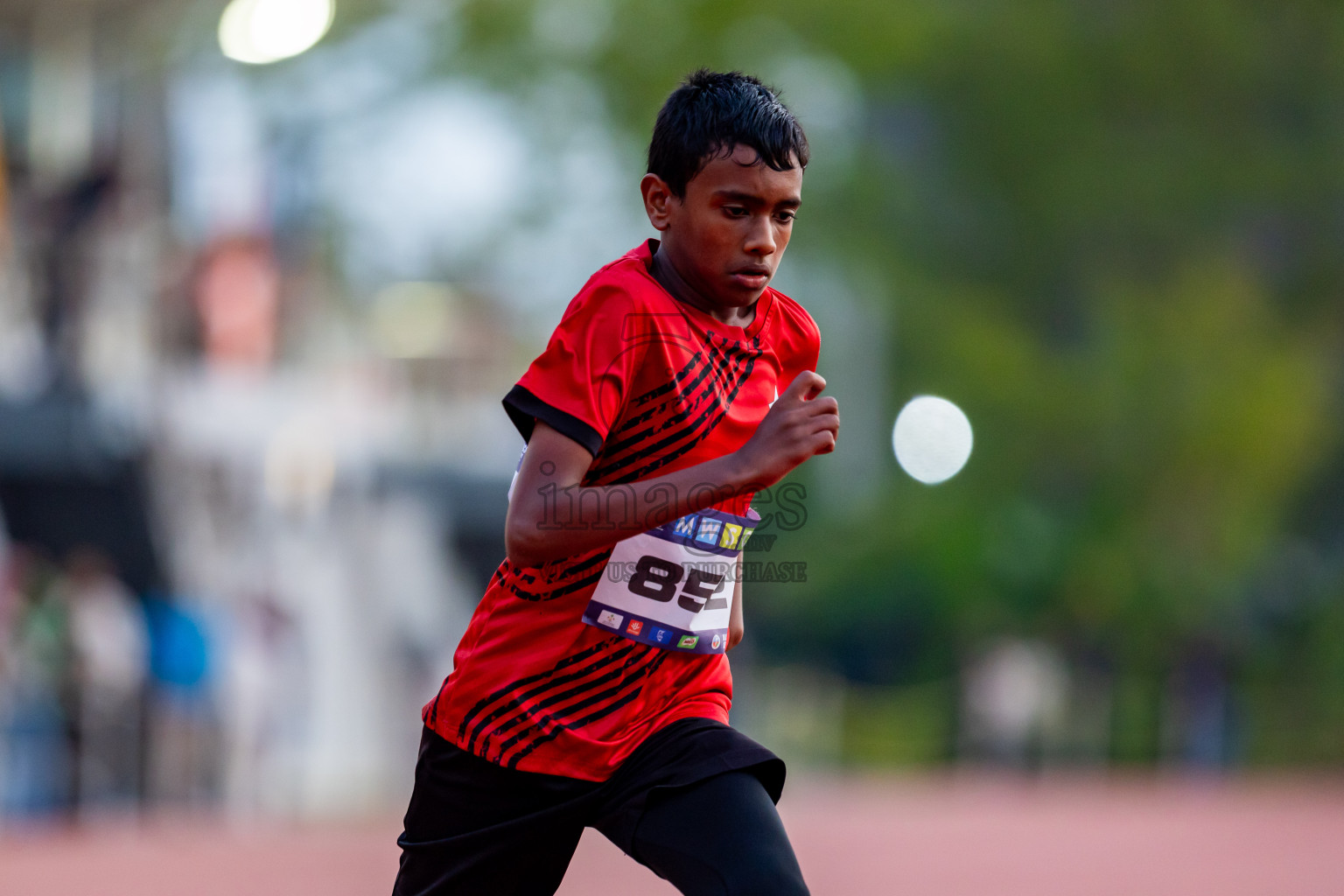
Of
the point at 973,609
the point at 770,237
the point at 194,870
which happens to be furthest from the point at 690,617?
the point at 973,609

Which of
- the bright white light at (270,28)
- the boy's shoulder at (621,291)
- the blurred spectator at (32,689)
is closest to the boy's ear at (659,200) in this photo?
the boy's shoulder at (621,291)

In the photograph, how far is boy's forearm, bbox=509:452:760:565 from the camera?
2357 millimetres

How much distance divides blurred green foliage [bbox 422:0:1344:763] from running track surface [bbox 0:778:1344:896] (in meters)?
9.86

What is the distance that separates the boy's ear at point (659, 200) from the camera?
265 centimetres

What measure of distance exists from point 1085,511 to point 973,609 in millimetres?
2363

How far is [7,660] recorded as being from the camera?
9.30 m

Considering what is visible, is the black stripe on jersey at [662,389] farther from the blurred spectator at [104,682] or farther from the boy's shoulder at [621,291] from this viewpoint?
the blurred spectator at [104,682]

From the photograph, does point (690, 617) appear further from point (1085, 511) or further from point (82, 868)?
point (1085, 511)

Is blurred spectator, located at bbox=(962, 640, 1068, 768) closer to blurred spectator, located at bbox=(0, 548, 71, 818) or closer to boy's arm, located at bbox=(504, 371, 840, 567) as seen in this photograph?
blurred spectator, located at bbox=(0, 548, 71, 818)

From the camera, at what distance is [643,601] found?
2623 millimetres

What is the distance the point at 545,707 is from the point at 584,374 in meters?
0.58

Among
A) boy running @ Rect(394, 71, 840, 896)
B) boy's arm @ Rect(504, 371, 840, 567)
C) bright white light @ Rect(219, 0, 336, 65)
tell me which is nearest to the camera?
boy's arm @ Rect(504, 371, 840, 567)

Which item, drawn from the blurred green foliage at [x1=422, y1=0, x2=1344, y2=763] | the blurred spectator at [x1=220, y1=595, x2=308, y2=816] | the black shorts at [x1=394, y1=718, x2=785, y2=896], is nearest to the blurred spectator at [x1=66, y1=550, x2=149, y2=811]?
the blurred spectator at [x1=220, y1=595, x2=308, y2=816]

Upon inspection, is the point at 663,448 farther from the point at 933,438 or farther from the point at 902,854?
Answer: the point at 902,854
